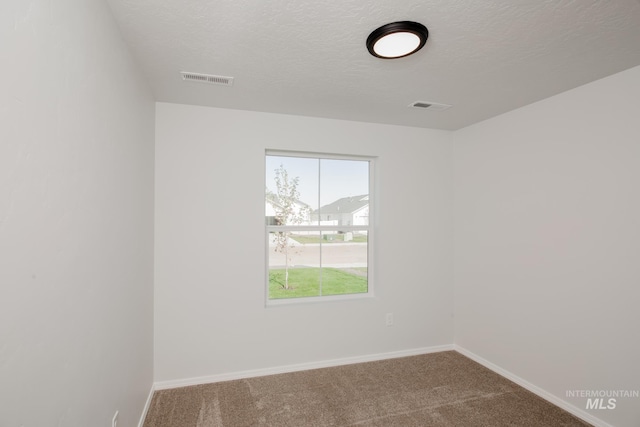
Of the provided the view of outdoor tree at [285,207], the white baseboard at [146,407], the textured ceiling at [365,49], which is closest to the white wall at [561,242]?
the textured ceiling at [365,49]

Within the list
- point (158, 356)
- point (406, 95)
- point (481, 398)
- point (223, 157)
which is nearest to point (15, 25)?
point (223, 157)

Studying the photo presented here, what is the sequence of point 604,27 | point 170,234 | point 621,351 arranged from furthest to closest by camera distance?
point 170,234 < point 621,351 < point 604,27

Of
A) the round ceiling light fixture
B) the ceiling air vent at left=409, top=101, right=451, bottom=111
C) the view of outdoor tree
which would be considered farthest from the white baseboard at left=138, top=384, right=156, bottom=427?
the ceiling air vent at left=409, top=101, right=451, bottom=111

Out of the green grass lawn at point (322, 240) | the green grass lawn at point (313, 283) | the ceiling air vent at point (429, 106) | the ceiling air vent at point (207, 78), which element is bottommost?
the green grass lawn at point (313, 283)

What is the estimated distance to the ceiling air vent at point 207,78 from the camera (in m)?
2.34

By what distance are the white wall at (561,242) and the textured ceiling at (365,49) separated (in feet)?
1.02

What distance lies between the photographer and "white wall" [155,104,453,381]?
2881 mm

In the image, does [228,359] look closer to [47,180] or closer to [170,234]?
[170,234]

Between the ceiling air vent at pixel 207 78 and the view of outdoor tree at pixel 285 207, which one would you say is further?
the view of outdoor tree at pixel 285 207

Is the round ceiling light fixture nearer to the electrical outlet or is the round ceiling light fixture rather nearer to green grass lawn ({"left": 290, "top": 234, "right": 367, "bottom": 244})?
green grass lawn ({"left": 290, "top": 234, "right": 367, "bottom": 244})

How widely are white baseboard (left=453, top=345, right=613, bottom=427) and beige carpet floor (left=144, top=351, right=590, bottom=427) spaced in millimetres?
58

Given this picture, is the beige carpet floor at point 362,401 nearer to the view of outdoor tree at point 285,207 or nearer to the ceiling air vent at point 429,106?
the view of outdoor tree at point 285,207

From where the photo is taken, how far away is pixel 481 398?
2691mm

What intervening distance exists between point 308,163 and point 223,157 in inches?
35.8
